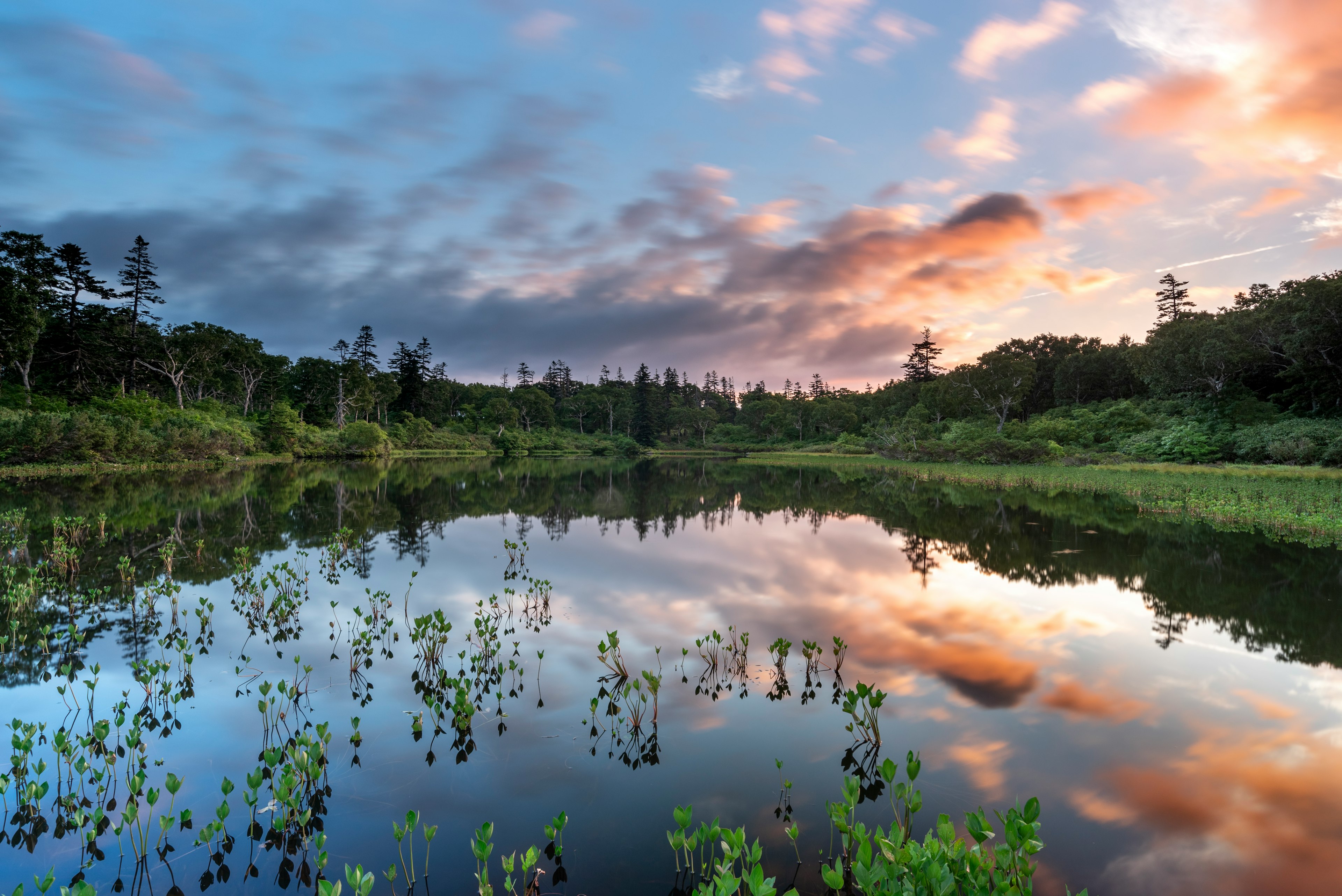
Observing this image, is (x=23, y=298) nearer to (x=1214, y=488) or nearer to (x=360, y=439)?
(x=360, y=439)

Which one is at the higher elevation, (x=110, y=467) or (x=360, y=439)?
(x=360, y=439)

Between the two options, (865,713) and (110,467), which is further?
(110,467)

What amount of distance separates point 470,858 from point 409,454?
6651cm

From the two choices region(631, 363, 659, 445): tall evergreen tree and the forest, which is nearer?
the forest

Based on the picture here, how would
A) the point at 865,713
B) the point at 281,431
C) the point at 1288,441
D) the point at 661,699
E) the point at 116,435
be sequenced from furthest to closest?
1. the point at 281,431
2. the point at 1288,441
3. the point at 116,435
4. the point at 661,699
5. the point at 865,713

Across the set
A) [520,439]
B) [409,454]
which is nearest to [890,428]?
[520,439]

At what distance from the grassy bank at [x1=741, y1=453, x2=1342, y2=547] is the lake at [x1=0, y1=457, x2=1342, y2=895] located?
10.8 ft

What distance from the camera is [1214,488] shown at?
81.8 feet

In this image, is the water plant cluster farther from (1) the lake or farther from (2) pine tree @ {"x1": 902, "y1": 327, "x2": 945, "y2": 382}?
(2) pine tree @ {"x1": 902, "y1": 327, "x2": 945, "y2": 382}

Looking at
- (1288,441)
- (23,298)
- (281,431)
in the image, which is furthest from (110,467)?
(1288,441)

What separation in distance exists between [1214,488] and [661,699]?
28822mm

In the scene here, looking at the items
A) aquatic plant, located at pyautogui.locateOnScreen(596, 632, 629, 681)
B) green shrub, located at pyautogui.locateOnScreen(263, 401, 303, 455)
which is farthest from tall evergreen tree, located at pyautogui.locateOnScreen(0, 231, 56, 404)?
aquatic plant, located at pyautogui.locateOnScreen(596, 632, 629, 681)

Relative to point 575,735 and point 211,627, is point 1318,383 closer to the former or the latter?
point 575,735

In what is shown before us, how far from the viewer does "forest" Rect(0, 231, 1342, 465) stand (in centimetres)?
3709
